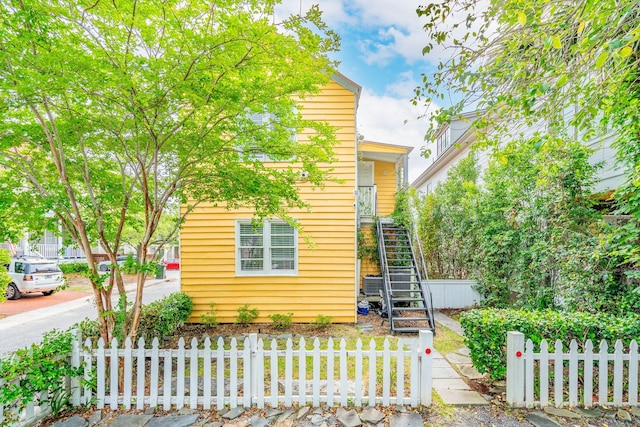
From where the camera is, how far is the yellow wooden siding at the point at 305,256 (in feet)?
22.9

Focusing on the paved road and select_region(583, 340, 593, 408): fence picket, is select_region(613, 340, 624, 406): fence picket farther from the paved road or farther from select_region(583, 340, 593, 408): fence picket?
the paved road

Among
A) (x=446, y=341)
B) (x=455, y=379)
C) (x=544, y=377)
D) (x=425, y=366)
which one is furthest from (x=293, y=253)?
(x=544, y=377)

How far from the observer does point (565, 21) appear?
2.87m

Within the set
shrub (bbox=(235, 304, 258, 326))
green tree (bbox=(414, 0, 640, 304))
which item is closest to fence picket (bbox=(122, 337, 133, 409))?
shrub (bbox=(235, 304, 258, 326))

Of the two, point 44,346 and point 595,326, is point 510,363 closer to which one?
point 595,326

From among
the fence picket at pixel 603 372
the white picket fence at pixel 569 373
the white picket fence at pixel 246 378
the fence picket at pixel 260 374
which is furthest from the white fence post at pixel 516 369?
the fence picket at pixel 260 374

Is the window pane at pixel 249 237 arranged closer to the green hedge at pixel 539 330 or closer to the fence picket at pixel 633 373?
the green hedge at pixel 539 330

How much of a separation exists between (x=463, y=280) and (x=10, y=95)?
959cm

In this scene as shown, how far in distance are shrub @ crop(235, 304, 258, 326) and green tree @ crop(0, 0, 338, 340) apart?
3.10m

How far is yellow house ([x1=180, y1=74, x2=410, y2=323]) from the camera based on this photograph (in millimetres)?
6980

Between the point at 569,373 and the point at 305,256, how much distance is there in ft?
16.2

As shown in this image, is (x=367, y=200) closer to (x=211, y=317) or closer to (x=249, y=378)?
(x=211, y=317)

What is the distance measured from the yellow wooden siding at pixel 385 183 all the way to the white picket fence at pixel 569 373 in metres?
8.09

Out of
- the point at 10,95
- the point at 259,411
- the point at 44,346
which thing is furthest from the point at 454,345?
the point at 10,95
